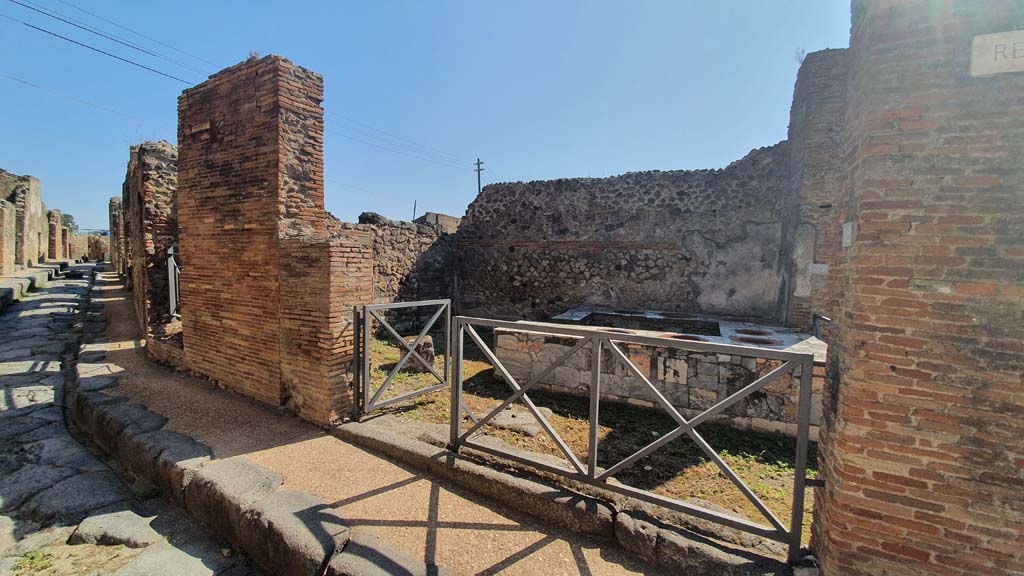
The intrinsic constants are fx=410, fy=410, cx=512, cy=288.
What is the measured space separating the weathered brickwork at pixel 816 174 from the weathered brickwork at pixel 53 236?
136 ft

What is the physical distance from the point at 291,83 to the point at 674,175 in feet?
27.7

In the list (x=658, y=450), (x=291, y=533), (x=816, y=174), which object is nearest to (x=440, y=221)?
(x=816, y=174)

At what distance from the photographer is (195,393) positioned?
543cm

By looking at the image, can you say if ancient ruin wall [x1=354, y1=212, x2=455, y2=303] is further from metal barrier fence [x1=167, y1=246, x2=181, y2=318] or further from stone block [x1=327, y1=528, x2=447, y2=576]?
stone block [x1=327, y1=528, x2=447, y2=576]

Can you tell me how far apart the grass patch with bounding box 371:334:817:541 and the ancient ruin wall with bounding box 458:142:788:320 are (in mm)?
4970

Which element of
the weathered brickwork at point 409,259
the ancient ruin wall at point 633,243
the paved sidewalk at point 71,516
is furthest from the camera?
the weathered brickwork at point 409,259

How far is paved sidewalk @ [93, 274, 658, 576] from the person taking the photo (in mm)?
2535

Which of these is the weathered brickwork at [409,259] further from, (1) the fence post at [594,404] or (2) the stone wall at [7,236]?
(2) the stone wall at [7,236]

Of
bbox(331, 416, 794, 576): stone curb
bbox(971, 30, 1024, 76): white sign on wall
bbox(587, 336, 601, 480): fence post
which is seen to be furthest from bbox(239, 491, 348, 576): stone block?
bbox(971, 30, 1024, 76): white sign on wall

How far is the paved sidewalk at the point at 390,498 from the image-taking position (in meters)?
2.54

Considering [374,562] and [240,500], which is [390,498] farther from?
[240,500]

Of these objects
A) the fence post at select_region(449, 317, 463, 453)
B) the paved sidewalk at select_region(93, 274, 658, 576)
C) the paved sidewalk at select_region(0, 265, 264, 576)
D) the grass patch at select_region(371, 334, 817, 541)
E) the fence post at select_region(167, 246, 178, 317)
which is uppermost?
the fence post at select_region(167, 246, 178, 317)

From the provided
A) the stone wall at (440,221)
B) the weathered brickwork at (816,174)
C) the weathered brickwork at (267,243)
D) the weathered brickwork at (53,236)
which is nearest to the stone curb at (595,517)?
the weathered brickwork at (267,243)

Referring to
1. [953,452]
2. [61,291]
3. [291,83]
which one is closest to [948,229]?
[953,452]
